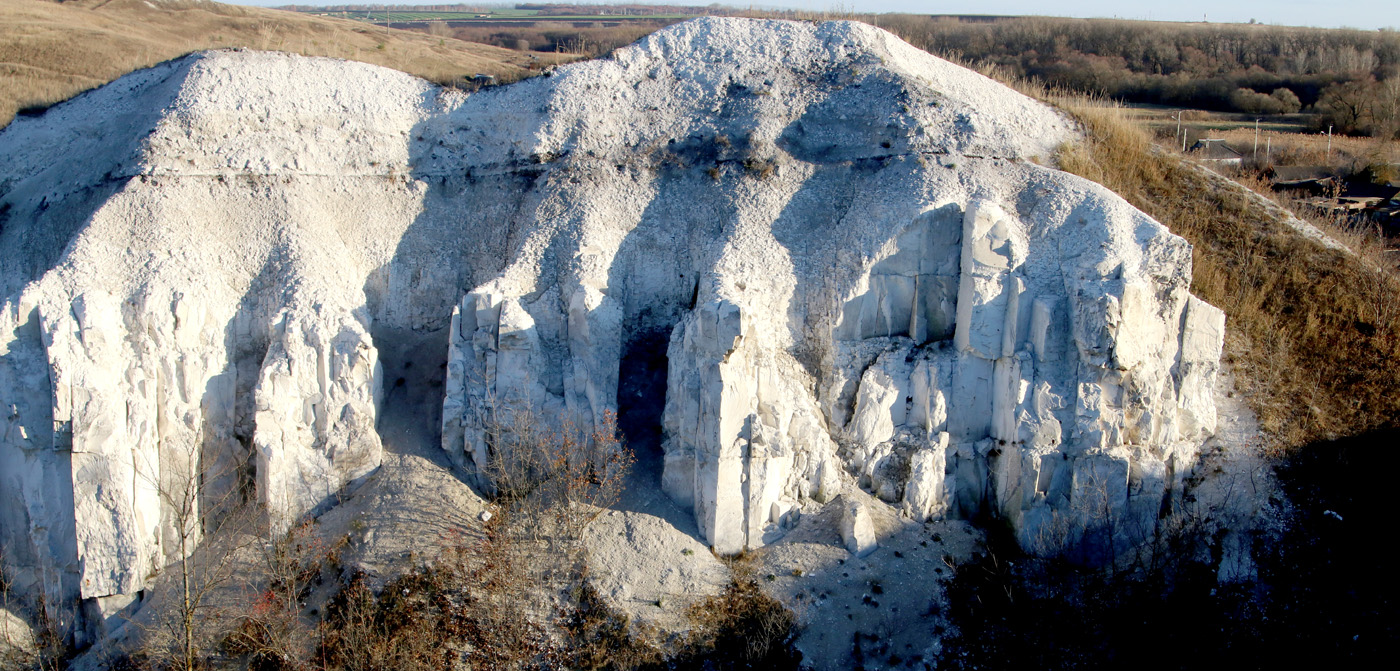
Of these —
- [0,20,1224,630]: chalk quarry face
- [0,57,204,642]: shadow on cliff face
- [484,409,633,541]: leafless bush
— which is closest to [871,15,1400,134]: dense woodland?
[0,20,1224,630]: chalk quarry face

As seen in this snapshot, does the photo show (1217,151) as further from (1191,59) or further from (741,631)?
(741,631)

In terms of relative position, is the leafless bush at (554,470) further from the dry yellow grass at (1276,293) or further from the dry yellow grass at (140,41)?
the dry yellow grass at (1276,293)

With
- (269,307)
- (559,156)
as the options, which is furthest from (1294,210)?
(269,307)

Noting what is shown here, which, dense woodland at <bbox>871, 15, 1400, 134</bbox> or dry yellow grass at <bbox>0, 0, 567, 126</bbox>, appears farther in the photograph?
dense woodland at <bbox>871, 15, 1400, 134</bbox>

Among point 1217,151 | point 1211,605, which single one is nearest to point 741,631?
point 1211,605

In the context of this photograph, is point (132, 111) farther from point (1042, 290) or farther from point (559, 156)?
point (1042, 290)

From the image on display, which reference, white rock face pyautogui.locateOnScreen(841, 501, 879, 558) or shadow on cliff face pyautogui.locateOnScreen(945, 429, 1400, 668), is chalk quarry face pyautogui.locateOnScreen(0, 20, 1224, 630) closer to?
white rock face pyautogui.locateOnScreen(841, 501, 879, 558)

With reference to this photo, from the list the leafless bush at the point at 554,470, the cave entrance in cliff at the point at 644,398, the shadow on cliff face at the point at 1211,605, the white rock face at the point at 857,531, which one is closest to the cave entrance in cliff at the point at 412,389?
the leafless bush at the point at 554,470
